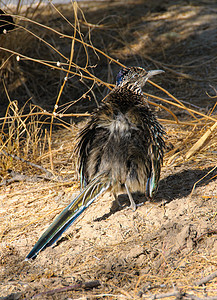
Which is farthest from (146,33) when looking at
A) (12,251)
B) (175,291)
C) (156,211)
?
(175,291)

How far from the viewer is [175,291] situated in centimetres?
249

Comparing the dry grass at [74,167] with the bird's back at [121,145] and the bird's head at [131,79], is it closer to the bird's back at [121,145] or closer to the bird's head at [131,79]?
the bird's head at [131,79]

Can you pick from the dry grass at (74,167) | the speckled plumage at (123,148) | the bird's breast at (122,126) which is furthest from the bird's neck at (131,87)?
the bird's breast at (122,126)

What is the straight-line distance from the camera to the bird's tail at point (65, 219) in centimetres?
314

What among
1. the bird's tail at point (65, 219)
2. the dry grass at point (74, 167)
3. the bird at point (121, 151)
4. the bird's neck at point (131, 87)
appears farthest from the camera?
the bird's neck at point (131, 87)

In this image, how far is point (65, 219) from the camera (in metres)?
3.18

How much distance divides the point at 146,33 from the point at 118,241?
585 cm

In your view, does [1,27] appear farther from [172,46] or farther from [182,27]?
[182,27]

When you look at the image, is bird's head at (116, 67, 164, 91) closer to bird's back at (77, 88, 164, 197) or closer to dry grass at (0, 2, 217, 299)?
dry grass at (0, 2, 217, 299)

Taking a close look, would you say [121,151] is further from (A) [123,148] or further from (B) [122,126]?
(B) [122,126]

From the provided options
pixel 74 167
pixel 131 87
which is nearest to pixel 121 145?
pixel 131 87

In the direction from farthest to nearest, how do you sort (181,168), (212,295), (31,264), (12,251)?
(181,168)
(12,251)
(31,264)
(212,295)

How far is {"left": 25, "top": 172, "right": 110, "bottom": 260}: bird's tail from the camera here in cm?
314

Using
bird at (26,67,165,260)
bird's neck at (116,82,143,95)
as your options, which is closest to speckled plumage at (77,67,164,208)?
bird at (26,67,165,260)
